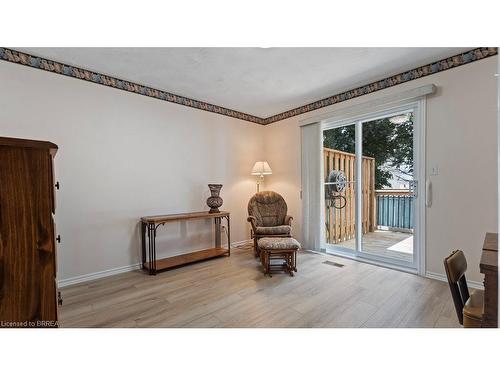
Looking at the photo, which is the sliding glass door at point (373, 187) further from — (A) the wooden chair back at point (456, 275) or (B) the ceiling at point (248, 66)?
(A) the wooden chair back at point (456, 275)

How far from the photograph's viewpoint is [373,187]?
3293 mm

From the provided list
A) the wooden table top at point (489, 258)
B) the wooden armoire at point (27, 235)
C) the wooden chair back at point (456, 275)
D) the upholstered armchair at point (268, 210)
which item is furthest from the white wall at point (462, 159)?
the wooden armoire at point (27, 235)

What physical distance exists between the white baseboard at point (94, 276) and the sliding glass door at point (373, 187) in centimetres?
301

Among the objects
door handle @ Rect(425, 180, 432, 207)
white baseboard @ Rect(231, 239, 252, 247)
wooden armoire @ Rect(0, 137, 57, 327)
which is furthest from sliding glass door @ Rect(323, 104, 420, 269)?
wooden armoire @ Rect(0, 137, 57, 327)

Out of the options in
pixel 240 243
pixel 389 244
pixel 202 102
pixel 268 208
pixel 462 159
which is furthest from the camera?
pixel 240 243

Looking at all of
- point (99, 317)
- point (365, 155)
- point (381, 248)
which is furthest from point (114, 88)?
point (381, 248)

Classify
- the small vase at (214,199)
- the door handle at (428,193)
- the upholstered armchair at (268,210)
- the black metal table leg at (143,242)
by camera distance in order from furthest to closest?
the upholstered armchair at (268,210)
the small vase at (214,199)
the black metal table leg at (143,242)
the door handle at (428,193)

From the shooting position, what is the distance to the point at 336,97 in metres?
3.38

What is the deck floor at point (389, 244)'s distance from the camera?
3.01 meters

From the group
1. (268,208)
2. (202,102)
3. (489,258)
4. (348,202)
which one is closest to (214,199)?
(268,208)

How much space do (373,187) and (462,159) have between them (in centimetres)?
109

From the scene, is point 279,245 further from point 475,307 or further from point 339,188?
point 475,307
